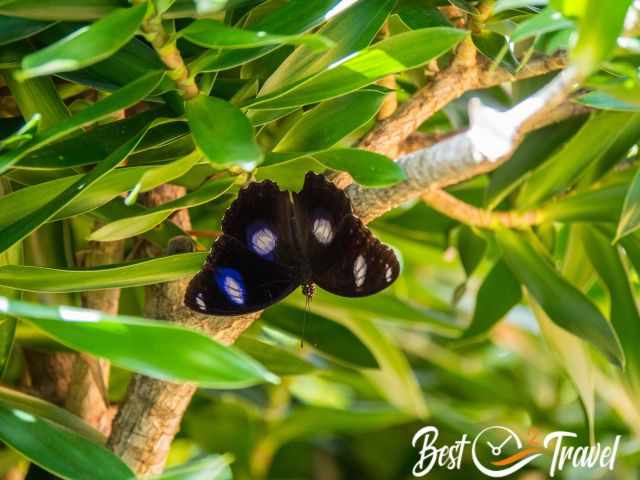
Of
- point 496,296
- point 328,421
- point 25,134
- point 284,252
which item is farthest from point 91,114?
point 328,421

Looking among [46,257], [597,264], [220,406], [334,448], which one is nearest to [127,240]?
[46,257]

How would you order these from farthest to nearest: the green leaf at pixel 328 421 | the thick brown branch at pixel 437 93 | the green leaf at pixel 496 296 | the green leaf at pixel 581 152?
the green leaf at pixel 328 421, the green leaf at pixel 496 296, the green leaf at pixel 581 152, the thick brown branch at pixel 437 93

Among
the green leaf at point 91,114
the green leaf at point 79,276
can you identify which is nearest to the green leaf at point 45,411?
the green leaf at point 79,276

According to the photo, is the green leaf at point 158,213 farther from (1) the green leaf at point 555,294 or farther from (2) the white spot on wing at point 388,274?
(1) the green leaf at point 555,294

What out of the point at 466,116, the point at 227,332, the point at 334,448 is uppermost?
the point at 466,116

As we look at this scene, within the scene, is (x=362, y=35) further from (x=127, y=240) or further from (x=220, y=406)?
(x=220, y=406)

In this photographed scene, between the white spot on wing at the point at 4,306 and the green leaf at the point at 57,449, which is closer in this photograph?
the white spot on wing at the point at 4,306

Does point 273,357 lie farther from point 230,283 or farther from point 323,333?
point 230,283
